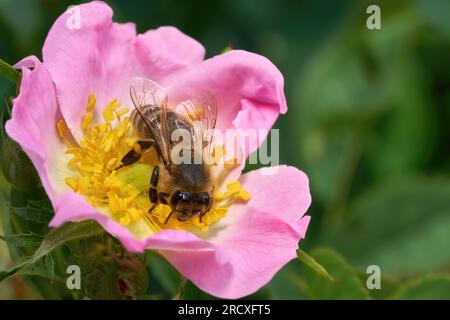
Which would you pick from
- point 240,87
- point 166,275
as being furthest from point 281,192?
point 166,275

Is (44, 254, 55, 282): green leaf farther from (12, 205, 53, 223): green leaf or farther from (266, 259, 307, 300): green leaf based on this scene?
(266, 259, 307, 300): green leaf

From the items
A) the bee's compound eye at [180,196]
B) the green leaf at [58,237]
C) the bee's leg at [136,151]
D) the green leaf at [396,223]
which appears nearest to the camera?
the green leaf at [58,237]

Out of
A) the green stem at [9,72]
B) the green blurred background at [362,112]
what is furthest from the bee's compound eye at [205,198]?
the green blurred background at [362,112]

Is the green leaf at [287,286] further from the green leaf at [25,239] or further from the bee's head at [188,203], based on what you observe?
the green leaf at [25,239]

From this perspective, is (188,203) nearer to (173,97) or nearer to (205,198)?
(205,198)
